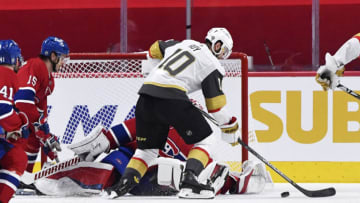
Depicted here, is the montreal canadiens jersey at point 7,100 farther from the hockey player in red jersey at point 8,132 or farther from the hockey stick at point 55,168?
the hockey stick at point 55,168

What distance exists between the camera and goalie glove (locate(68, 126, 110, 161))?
461 centimetres

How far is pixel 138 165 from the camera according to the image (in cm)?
435

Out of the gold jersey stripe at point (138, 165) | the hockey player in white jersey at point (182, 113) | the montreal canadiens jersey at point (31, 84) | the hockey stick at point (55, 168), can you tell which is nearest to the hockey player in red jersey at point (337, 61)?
the hockey player in white jersey at point (182, 113)

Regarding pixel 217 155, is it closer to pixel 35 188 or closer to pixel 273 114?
pixel 273 114

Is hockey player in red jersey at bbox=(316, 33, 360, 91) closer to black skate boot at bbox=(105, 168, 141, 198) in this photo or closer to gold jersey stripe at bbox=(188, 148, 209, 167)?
gold jersey stripe at bbox=(188, 148, 209, 167)

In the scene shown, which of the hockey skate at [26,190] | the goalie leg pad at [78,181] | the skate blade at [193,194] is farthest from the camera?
the hockey skate at [26,190]

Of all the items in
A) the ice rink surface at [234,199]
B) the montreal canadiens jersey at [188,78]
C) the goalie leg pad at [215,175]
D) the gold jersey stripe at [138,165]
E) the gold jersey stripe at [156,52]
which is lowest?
the ice rink surface at [234,199]

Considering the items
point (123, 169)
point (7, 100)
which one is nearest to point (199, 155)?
point (123, 169)

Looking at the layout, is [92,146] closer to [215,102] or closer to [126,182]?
[126,182]

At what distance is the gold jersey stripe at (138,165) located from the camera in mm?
4348

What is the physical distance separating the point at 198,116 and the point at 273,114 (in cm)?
163

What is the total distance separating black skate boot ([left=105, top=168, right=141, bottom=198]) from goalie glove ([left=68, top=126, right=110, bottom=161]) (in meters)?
0.36

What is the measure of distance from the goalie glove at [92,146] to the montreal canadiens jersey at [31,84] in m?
0.31

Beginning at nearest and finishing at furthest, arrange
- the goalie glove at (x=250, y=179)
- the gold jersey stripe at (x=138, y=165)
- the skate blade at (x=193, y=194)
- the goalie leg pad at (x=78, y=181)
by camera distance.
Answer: the skate blade at (x=193, y=194)
the gold jersey stripe at (x=138, y=165)
the goalie leg pad at (x=78, y=181)
the goalie glove at (x=250, y=179)
